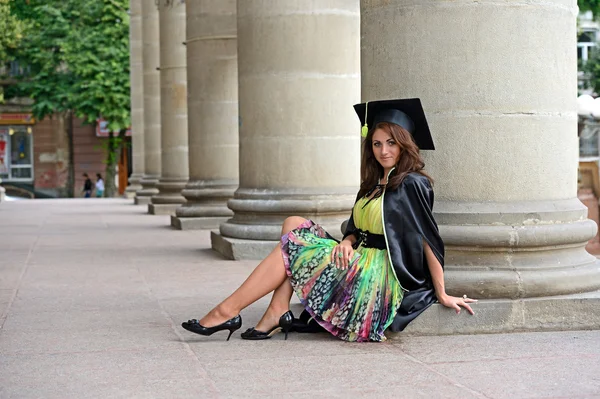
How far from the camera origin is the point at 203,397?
17.2 ft

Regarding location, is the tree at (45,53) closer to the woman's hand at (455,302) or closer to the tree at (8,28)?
the tree at (8,28)

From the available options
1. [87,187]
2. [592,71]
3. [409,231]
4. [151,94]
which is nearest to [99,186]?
[87,187]

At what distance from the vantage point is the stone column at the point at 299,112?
39.7 ft

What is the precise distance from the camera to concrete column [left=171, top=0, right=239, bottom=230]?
16.4 m

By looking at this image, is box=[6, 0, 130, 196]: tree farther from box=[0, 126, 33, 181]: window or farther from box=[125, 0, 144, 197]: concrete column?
box=[125, 0, 144, 197]: concrete column

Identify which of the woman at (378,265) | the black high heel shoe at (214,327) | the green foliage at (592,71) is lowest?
the black high heel shoe at (214,327)

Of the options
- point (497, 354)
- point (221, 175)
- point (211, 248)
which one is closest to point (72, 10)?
point (221, 175)

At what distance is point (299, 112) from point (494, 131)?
5291mm

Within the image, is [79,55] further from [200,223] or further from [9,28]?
[200,223]

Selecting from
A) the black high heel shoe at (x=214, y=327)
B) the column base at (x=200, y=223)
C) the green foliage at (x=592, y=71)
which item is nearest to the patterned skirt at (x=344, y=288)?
the black high heel shoe at (x=214, y=327)

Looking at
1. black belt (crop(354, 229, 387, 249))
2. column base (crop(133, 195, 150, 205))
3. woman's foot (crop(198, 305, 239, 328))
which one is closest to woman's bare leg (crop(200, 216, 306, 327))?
woman's foot (crop(198, 305, 239, 328))

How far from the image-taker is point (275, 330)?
6.91 metres

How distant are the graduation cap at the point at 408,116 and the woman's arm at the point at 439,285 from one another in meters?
0.62

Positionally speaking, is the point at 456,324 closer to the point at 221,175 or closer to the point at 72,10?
the point at 221,175
